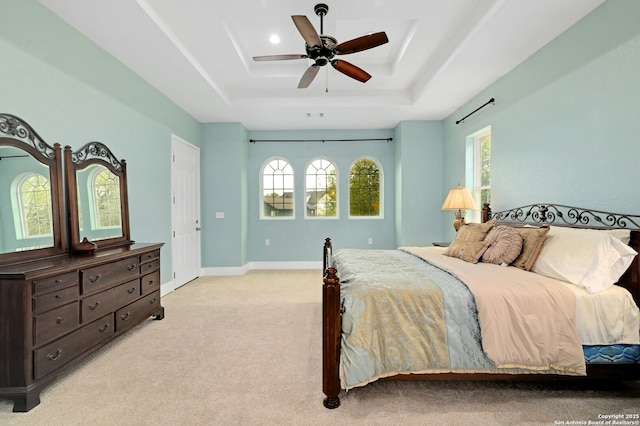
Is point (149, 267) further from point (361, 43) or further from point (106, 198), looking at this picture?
point (361, 43)

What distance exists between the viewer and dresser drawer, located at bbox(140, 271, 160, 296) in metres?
3.05

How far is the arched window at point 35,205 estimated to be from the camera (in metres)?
2.17

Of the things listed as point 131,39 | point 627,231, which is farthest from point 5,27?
point 627,231

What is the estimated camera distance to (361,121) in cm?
551

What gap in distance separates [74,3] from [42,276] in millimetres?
2074

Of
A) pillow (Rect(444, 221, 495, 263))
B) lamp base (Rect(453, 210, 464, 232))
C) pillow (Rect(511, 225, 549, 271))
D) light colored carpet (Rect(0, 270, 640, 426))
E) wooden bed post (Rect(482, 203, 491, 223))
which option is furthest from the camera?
lamp base (Rect(453, 210, 464, 232))

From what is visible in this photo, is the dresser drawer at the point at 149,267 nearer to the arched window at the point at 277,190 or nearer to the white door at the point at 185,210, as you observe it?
the white door at the point at 185,210

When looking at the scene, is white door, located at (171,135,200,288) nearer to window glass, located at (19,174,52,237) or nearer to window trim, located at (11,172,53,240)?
window glass, located at (19,174,52,237)

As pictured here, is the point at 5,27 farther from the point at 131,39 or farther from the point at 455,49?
the point at 455,49

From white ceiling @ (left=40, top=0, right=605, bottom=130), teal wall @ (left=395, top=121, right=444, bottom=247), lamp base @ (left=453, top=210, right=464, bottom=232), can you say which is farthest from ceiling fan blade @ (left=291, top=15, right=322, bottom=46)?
teal wall @ (left=395, top=121, right=444, bottom=247)

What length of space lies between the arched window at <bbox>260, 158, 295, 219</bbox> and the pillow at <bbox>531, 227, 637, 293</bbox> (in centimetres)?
460

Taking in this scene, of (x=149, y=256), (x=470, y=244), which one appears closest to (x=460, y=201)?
(x=470, y=244)

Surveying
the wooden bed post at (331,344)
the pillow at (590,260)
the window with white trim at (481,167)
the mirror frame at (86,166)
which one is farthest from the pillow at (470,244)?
the mirror frame at (86,166)

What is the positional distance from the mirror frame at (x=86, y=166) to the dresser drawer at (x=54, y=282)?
49cm
